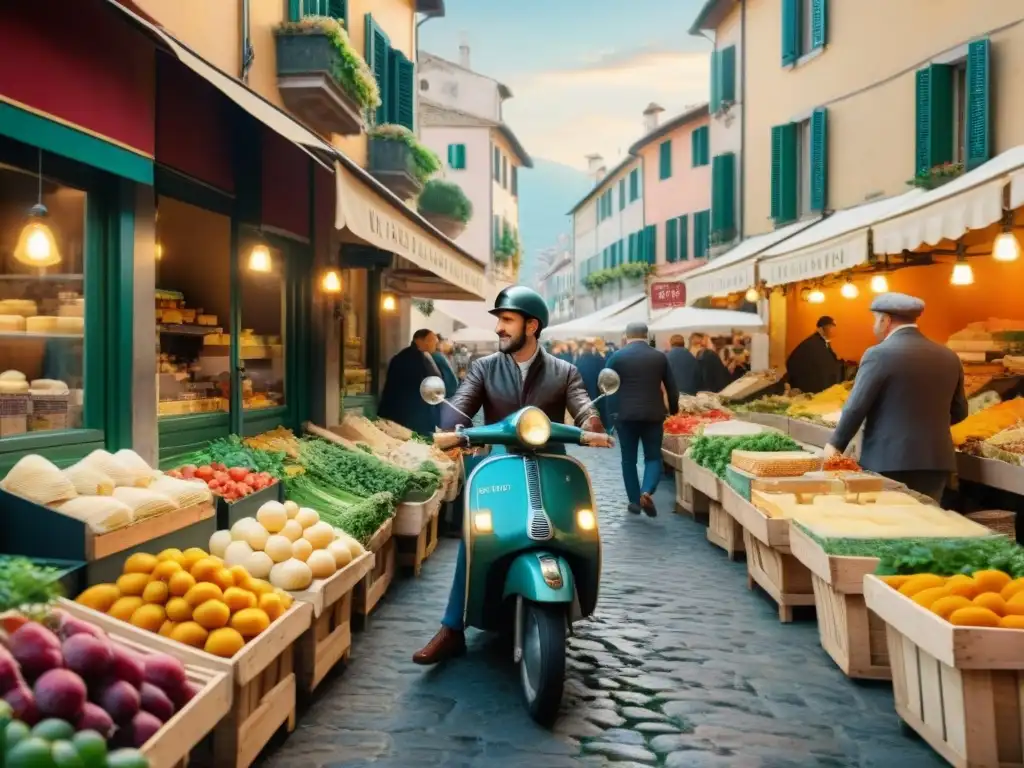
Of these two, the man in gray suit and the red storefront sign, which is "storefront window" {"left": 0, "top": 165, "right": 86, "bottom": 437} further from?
the red storefront sign

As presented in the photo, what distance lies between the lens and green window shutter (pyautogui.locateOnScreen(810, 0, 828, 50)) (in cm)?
1728

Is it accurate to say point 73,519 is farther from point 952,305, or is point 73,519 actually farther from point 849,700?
point 952,305

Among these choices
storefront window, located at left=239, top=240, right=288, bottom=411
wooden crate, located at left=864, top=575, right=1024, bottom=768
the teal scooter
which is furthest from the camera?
storefront window, located at left=239, top=240, right=288, bottom=411

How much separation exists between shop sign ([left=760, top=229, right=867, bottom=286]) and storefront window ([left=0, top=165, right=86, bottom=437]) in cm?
675

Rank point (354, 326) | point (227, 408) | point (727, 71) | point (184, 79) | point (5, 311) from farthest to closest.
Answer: point (727, 71)
point (354, 326)
point (227, 408)
point (184, 79)
point (5, 311)

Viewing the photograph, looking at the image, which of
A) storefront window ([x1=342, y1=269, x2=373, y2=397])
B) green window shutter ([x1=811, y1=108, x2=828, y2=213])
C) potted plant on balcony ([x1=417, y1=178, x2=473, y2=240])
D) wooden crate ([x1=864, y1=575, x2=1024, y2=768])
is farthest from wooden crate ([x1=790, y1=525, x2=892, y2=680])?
potted plant on balcony ([x1=417, y1=178, x2=473, y2=240])

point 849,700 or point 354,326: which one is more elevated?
point 354,326

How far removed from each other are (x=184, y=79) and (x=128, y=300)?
203cm

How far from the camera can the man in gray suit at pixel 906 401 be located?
6645mm

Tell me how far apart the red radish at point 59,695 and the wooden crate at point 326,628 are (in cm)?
186

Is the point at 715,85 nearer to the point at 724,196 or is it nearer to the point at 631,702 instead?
the point at 724,196

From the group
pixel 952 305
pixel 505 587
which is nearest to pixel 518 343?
pixel 505 587

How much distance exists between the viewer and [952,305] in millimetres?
14625

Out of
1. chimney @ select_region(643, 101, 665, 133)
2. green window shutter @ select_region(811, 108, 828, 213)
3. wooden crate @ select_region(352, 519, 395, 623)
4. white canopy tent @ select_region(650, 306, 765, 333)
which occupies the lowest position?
wooden crate @ select_region(352, 519, 395, 623)
